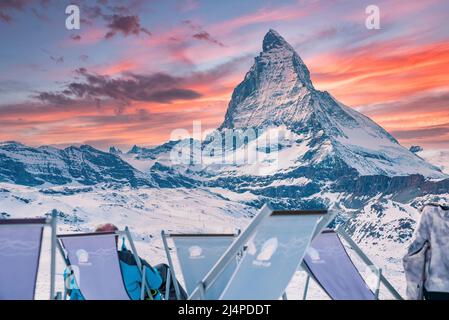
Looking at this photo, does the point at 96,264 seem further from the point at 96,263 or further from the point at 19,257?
the point at 19,257

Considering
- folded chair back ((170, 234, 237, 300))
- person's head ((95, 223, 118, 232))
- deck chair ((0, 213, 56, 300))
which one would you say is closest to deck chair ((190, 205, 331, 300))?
deck chair ((0, 213, 56, 300))

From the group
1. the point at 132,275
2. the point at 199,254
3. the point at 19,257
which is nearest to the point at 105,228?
the point at 132,275

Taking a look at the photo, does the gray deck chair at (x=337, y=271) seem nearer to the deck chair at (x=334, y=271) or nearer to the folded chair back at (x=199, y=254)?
the deck chair at (x=334, y=271)

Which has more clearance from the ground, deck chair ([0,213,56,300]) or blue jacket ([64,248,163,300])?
deck chair ([0,213,56,300])

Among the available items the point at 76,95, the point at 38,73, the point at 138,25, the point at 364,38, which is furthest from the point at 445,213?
the point at 364,38

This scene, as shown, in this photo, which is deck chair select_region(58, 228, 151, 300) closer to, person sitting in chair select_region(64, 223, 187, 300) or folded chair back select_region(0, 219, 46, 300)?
person sitting in chair select_region(64, 223, 187, 300)
